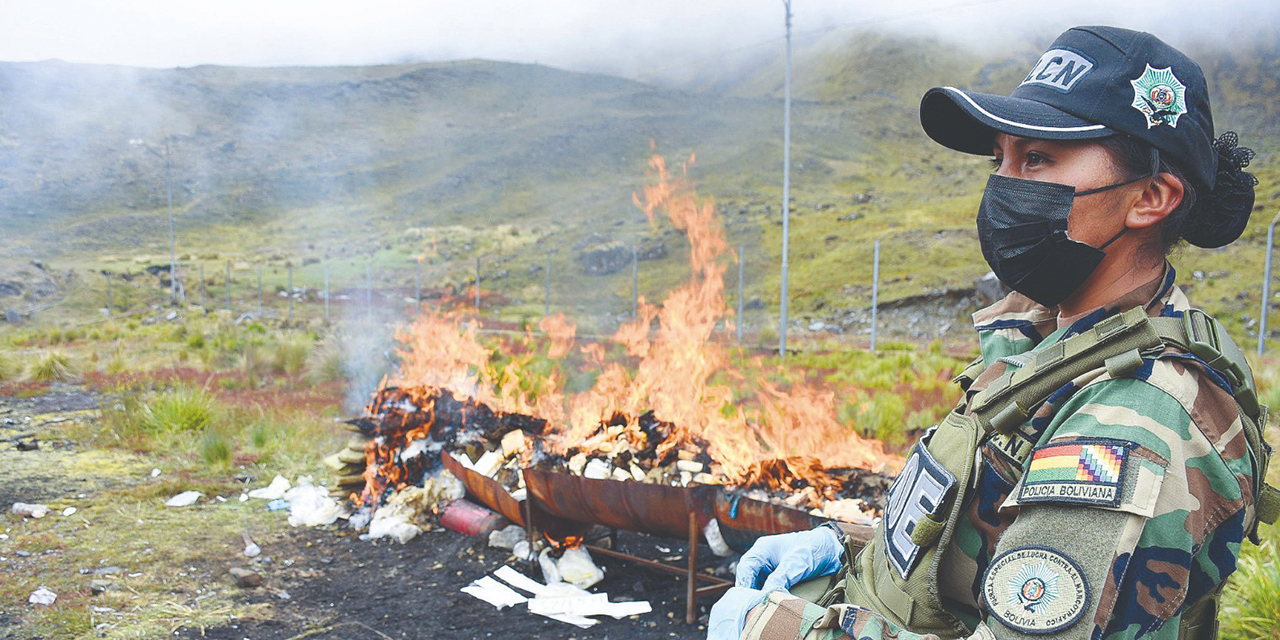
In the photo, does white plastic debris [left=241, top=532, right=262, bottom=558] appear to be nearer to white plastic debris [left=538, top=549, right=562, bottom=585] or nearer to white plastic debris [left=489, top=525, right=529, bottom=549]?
white plastic debris [left=489, top=525, right=529, bottom=549]

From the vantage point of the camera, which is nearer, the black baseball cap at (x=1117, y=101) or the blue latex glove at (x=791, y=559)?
the black baseball cap at (x=1117, y=101)

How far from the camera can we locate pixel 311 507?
23.2 ft

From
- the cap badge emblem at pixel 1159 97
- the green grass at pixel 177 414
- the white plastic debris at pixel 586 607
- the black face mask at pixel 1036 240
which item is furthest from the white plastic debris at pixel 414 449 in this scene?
the cap badge emblem at pixel 1159 97

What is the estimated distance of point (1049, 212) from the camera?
1755 mm

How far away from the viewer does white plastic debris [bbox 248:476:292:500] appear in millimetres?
7410

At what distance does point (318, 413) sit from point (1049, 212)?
10.8 metres

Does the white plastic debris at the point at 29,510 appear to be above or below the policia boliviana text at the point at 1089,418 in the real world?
below

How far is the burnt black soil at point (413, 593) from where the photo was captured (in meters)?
4.78

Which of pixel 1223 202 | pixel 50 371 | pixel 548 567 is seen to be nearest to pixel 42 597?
pixel 548 567

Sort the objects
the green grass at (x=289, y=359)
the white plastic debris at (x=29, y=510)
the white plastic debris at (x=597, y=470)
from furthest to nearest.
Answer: the green grass at (x=289, y=359), the white plastic debris at (x=29, y=510), the white plastic debris at (x=597, y=470)

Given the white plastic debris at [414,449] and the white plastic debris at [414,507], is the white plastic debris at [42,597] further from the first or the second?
the white plastic debris at [414,449]

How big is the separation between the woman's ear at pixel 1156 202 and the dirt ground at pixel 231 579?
383 centimetres

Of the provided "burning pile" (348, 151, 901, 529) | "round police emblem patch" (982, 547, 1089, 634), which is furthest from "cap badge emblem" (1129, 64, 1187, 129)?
"burning pile" (348, 151, 901, 529)

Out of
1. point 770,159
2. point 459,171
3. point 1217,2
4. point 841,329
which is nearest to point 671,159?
point 770,159
